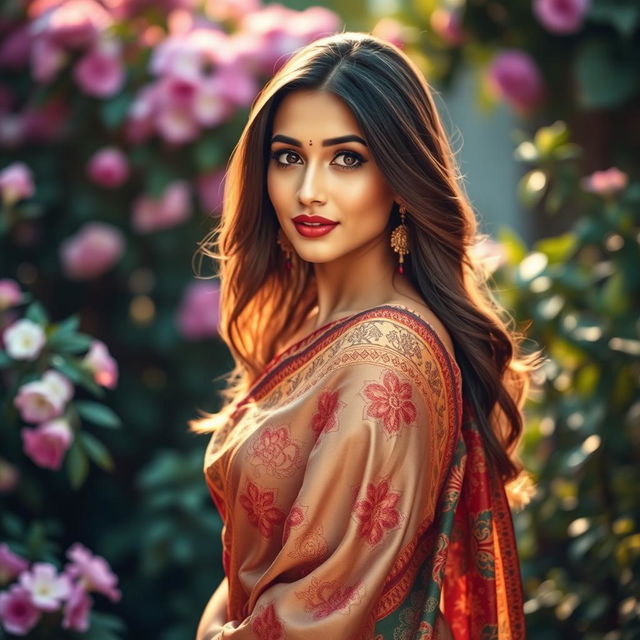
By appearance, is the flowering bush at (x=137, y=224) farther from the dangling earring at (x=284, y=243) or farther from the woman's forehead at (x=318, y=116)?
the woman's forehead at (x=318, y=116)

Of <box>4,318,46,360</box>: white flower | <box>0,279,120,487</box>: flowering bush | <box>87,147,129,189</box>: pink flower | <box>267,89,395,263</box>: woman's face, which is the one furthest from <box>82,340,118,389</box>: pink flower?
<box>87,147,129,189</box>: pink flower

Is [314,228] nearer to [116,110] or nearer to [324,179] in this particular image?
[324,179]

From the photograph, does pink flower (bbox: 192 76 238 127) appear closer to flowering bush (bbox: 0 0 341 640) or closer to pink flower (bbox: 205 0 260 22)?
flowering bush (bbox: 0 0 341 640)

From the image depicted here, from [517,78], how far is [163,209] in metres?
1.29

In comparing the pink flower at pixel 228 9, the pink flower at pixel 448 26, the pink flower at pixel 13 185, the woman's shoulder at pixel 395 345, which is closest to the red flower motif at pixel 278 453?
the woman's shoulder at pixel 395 345

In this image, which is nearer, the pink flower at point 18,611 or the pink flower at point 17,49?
the pink flower at point 18,611

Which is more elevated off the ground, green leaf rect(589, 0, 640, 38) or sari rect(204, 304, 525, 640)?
green leaf rect(589, 0, 640, 38)

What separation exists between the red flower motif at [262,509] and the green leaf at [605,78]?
201 centimetres

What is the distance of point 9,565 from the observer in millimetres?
2484

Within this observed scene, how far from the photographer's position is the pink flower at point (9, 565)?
8.13 feet

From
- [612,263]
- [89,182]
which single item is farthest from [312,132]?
[89,182]

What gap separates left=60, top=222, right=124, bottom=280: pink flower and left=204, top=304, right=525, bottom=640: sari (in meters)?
1.73

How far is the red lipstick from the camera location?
181cm

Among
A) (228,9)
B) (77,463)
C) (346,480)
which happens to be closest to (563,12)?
(228,9)
